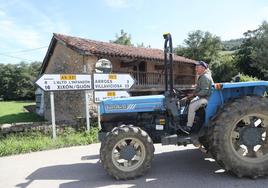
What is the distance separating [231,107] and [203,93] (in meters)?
0.53

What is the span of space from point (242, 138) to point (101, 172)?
2.63 metres

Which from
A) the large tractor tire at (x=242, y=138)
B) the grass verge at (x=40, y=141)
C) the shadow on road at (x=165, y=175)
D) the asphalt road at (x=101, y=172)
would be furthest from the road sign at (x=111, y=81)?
the large tractor tire at (x=242, y=138)

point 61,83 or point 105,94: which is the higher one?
point 61,83

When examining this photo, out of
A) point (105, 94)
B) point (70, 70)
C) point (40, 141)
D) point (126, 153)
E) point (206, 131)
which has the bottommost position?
point (40, 141)

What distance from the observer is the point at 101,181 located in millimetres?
5301

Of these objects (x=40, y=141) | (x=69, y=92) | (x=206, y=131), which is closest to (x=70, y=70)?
(x=69, y=92)

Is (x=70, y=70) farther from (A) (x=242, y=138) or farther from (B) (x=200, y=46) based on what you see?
(B) (x=200, y=46)

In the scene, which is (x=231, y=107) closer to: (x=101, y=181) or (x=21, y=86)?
(x=101, y=181)

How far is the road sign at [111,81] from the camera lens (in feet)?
36.4

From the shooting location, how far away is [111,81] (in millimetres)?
11383

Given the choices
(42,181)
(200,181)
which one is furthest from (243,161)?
(42,181)

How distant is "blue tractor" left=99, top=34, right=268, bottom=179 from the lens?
16.8 ft

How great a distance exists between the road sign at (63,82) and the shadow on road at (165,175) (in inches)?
160

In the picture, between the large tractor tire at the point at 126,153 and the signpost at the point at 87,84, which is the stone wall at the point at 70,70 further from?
the large tractor tire at the point at 126,153
